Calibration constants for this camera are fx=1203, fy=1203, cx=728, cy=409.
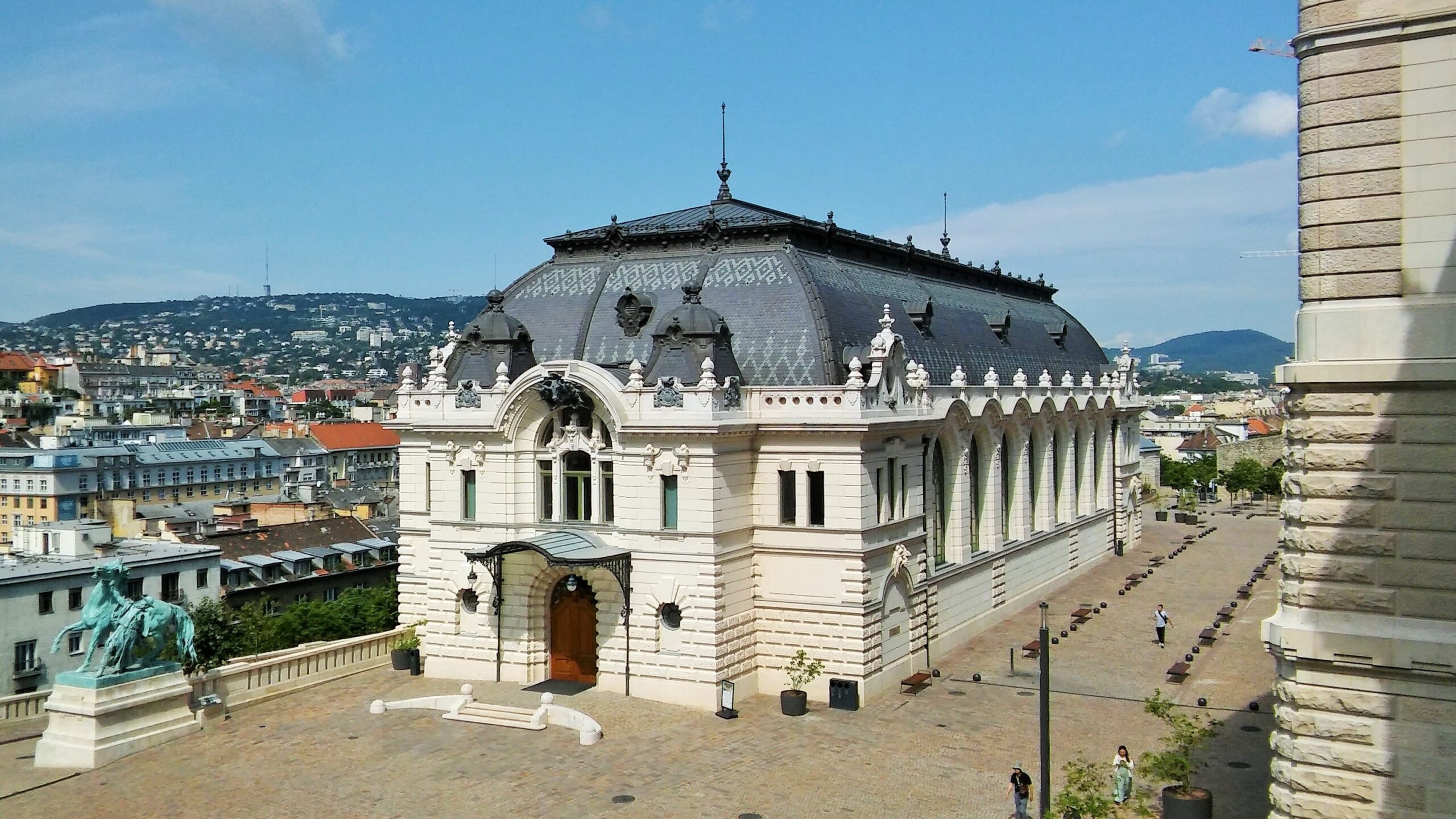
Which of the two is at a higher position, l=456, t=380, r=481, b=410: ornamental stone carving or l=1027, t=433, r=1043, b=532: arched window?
l=456, t=380, r=481, b=410: ornamental stone carving

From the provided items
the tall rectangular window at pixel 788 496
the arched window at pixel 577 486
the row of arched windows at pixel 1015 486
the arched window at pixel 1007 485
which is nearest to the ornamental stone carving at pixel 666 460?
the arched window at pixel 577 486

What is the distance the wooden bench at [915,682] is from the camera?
41.8m

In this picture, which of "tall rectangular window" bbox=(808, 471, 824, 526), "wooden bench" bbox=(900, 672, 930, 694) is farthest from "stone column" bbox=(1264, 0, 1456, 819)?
"wooden bench" bbox=(900, 672, 930, 694)

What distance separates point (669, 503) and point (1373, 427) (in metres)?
24.5

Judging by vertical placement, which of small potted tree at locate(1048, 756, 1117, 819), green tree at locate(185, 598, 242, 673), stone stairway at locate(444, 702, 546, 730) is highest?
small potted tree at locate(1048, 756, 1117, 819)

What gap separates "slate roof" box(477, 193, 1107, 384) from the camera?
42.8 metres

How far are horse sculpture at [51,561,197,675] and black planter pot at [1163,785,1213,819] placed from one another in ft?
91.7

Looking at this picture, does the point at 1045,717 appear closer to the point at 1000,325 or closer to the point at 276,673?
the point at 276,673

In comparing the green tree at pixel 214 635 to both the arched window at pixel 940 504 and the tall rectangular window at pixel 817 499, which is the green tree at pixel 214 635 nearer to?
the tall rectangular window at pixel 817 499

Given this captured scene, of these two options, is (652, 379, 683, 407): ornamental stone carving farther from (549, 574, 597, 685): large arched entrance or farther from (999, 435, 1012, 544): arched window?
(999, 435, 1012, 544): arched window

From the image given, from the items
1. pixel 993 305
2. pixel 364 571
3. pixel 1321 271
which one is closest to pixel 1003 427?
pixel 993 305

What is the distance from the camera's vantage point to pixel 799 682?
40031 millimetres

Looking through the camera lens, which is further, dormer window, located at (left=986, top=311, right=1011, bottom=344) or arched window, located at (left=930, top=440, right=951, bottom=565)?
dormer window, located at (left=986, top=311, right=1011, bottom=344)

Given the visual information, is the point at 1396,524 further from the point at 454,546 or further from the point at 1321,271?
the point at 454,546
